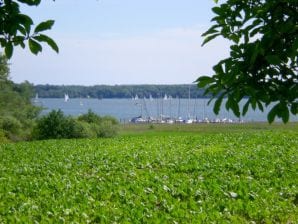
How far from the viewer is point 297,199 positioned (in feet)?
30.4

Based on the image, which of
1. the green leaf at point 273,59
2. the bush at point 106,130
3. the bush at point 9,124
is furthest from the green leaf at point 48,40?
the bush at point 9,124

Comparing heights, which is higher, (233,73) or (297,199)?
(233,73)

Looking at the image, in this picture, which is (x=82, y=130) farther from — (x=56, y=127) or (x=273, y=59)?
(x=273, y=59)

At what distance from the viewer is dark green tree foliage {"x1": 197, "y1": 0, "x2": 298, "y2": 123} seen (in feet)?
7.93

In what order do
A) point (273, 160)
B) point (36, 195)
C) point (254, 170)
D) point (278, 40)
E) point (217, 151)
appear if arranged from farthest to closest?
point (217, 151)
point (273, 160)
point (254, 170)
point (36, 195)
point (278, 40)

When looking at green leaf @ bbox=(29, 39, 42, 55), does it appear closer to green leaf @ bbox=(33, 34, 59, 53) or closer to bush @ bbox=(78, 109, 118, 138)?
green leaf @ bbox=(33, 34, 59, 53)

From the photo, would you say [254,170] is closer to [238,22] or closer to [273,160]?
[273,160]

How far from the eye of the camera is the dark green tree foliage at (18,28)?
2.54 m

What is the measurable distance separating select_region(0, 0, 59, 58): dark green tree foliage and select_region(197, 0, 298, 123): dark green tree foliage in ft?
2.93

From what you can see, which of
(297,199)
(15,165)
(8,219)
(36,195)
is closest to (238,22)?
(8,219)

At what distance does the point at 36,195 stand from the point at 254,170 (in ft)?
20.7

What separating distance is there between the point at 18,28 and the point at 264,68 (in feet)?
4.51

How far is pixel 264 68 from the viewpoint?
2.49 m

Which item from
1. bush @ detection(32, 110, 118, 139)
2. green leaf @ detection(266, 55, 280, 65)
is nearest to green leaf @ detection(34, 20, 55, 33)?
green leaf @ detection(266, 55, 280, 65)
